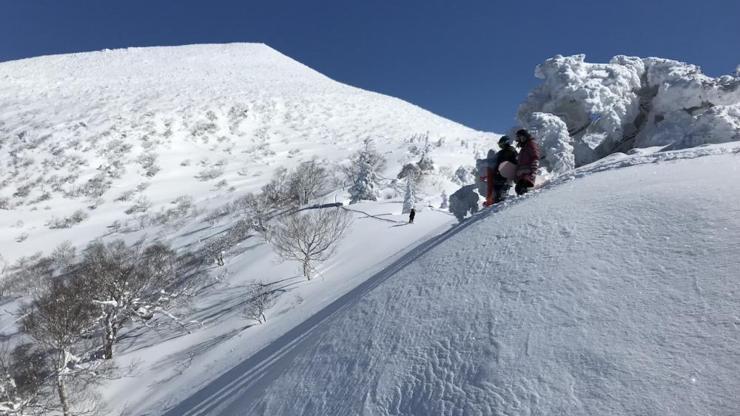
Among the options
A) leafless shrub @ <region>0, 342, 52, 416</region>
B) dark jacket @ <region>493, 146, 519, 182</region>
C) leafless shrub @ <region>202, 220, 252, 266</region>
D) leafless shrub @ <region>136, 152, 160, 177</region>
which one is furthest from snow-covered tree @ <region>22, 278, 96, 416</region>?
leafless shrub @ <region>136, 152, 160, 177</region>

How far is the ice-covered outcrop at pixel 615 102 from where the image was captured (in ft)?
31.8

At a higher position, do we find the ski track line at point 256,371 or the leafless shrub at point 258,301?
the ski track line at point 256,371

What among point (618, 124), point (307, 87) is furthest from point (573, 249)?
point (307, 87)

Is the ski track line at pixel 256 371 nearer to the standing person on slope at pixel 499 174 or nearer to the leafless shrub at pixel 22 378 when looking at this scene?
the standing person on slope at pixel 499 174

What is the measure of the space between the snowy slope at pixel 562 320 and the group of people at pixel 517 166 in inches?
64.9

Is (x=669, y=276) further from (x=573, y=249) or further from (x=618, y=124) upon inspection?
(x=618, y=124)

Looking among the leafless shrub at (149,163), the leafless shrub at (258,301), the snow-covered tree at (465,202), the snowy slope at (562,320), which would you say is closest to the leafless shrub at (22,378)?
the leafless shrub at (258,301)

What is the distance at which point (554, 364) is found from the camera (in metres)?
2.55

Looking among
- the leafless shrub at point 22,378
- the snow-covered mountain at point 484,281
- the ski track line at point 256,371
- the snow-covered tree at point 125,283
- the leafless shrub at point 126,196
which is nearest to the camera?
the snow-covered mountain at point 484,281

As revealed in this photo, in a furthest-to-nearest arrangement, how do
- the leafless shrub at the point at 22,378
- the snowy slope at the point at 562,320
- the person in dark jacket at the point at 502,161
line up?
the leafless shrub at the point at 22,378 < the person in dark jacket at the point at 502,161 < the snowy slope at the point at 562,320

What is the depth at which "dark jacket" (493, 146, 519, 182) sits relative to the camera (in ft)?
24.4

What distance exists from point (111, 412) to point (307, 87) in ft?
153

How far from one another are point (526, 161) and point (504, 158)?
2.38 ft

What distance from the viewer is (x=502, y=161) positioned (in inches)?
295
